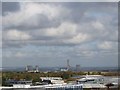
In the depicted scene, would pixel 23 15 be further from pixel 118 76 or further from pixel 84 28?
pixel 118 76

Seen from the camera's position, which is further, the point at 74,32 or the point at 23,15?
A: the point at 74,32

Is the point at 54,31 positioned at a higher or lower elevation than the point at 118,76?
higher

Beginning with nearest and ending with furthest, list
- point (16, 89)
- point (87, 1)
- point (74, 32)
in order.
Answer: point (87, 1) < point (16, 89) < point (74, 32)

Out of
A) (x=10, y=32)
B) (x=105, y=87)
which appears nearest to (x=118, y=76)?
(x=105, y=87)

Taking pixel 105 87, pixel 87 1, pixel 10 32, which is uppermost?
A: pixel 87 1

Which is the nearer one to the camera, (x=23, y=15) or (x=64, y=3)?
(x=64, y=3)

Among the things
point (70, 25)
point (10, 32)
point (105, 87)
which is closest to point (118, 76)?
point (105, 87)

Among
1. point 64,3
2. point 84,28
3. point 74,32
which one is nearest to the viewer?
point 64,3

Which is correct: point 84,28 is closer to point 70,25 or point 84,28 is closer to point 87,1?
point 70,25

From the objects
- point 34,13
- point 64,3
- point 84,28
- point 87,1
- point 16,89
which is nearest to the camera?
point 87,1
